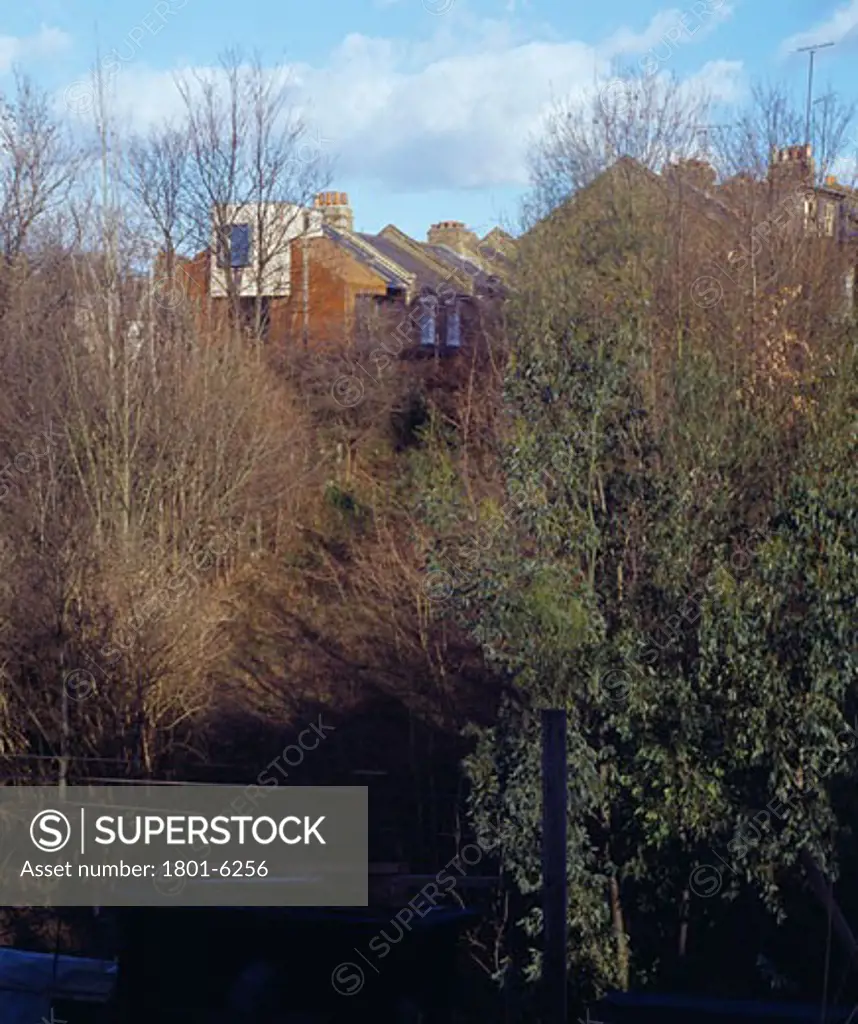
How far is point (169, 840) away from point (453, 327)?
11732 millimetres

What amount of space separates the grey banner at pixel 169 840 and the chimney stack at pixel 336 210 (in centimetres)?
1556

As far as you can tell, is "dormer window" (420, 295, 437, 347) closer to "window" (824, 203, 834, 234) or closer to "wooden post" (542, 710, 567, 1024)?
"window" (824, 203, 834, 234)

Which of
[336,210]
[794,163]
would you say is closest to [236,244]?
[336,210]

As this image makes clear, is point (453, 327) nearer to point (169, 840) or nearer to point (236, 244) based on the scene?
point (236, 244)

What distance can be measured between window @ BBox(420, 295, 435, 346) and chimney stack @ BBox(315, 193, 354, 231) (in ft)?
15.5

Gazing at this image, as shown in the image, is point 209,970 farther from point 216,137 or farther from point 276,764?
point 216,137

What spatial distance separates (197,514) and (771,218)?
6797mm

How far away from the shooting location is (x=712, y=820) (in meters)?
7.89

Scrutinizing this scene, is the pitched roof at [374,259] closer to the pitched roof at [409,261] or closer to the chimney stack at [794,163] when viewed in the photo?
the pitched roof at [409,261]

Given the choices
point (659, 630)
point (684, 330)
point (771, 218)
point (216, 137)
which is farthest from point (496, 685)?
point (216, 137)

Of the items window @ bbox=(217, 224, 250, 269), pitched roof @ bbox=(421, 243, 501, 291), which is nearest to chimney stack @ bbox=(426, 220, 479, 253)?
pitched roof @ bbox=(421, 243, 501, 291)

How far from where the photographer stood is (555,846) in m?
3.97

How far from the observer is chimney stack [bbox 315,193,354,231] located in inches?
991

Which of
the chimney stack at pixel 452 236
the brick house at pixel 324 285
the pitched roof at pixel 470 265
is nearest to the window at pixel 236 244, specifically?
the brick house at pixel 324 285
